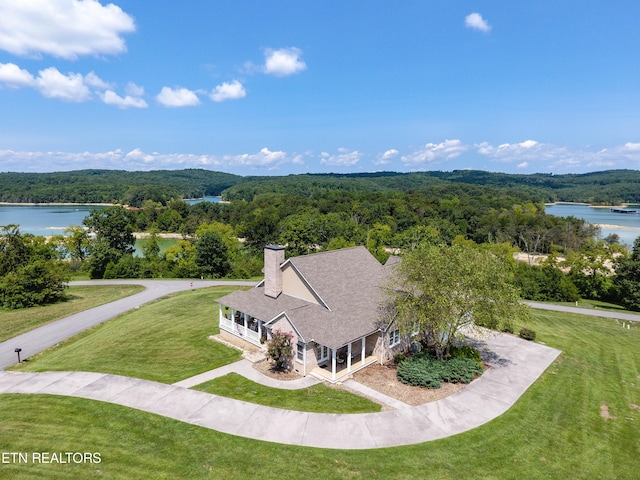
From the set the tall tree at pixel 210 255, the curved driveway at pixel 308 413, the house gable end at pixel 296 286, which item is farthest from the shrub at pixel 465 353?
the tall tree at pixel 210 255

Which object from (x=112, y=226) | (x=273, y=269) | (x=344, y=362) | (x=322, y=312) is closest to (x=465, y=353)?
(x=344, y=362)

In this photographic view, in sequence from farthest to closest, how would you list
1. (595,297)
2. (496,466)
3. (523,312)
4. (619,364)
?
(595,297), (619,364), (523,312), (496,466)

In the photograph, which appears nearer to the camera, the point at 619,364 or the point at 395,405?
the point at 395,405

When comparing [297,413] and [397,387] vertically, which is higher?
[297,413]

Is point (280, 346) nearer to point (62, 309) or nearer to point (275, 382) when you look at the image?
point (275, 382)

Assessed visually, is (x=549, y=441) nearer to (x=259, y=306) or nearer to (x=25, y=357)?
(x=259, y=306)

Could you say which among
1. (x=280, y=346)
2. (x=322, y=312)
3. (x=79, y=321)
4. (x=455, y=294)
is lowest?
(x=79, y=321)

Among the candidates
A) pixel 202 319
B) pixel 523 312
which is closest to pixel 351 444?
pixel 523 312
